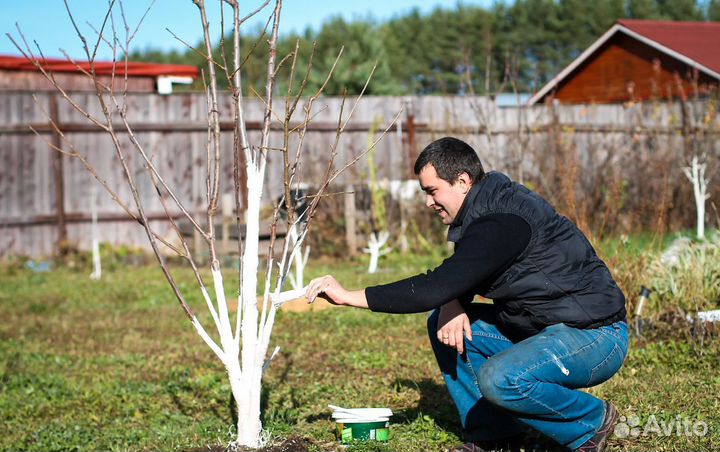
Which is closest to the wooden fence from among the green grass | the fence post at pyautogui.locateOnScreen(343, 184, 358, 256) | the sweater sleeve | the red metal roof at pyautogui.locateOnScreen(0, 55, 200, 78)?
the fence post at pyautogui.locateOnScreen(343, 184, 358, 256)

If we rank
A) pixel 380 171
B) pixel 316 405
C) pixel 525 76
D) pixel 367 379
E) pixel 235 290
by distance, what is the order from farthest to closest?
pixel 525 76
pixel 380 171
pixel 235 290
pixel 367 379
pixel 316 405

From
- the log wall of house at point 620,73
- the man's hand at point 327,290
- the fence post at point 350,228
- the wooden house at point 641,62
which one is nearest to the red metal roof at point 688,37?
the wooden house at point 641,62

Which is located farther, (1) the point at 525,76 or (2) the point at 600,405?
(1) the point at 525,76

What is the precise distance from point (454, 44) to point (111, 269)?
122 feet

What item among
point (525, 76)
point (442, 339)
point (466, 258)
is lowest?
point (442, 339)

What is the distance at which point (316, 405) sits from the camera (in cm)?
497

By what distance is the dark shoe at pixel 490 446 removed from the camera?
12.9 ft

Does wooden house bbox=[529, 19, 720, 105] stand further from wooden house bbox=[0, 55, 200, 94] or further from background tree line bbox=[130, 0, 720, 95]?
Answer: background tree line bbox=[130, 0, 720, 95]

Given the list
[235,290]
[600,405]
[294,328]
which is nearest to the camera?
[600,405]

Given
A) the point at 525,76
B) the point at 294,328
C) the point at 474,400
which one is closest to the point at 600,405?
the point at 474,400

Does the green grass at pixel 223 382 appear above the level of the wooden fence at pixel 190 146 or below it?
below

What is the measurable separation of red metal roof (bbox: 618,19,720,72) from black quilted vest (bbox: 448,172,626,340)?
1751cm

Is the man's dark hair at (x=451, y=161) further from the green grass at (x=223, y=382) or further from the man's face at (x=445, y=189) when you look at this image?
the green grass at (x=223, y=382)

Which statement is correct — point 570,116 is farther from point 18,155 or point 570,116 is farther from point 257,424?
point 257,424
